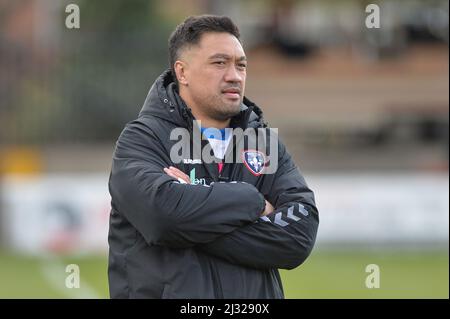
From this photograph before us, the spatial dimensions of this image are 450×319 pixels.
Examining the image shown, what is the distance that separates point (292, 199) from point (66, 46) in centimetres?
1952

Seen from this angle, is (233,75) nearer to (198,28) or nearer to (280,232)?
(198,28)

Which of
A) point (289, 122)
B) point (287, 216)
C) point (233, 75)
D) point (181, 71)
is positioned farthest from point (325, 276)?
point (233, 75)

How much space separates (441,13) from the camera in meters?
27.6

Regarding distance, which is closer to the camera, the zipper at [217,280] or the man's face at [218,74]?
the zipper at [217,280]

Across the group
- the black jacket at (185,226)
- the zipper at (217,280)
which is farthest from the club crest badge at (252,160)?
the zipper at (217,280)

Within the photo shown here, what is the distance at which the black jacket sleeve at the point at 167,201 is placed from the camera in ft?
15.4

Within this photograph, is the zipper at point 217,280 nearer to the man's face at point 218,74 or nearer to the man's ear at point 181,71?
the man's face at point 218,74

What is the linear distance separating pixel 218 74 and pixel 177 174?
472 mm

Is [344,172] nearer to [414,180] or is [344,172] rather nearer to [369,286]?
[414,180]

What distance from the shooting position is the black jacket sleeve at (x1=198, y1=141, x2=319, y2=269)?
475 centimetres

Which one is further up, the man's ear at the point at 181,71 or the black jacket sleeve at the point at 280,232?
the man's ear at the point at 181,71

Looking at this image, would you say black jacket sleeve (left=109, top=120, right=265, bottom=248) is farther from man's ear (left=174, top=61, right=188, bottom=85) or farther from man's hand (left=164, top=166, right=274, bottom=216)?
man's ear (left=174, top=61, right=188, bottom=85)

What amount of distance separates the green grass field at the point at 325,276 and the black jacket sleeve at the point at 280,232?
331 inches

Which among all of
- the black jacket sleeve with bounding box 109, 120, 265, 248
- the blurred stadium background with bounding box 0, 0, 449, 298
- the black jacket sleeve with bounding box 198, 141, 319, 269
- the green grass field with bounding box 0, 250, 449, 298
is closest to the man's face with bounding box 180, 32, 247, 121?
the black jacket sleeve with bounding box 109, 120, 265, 248
